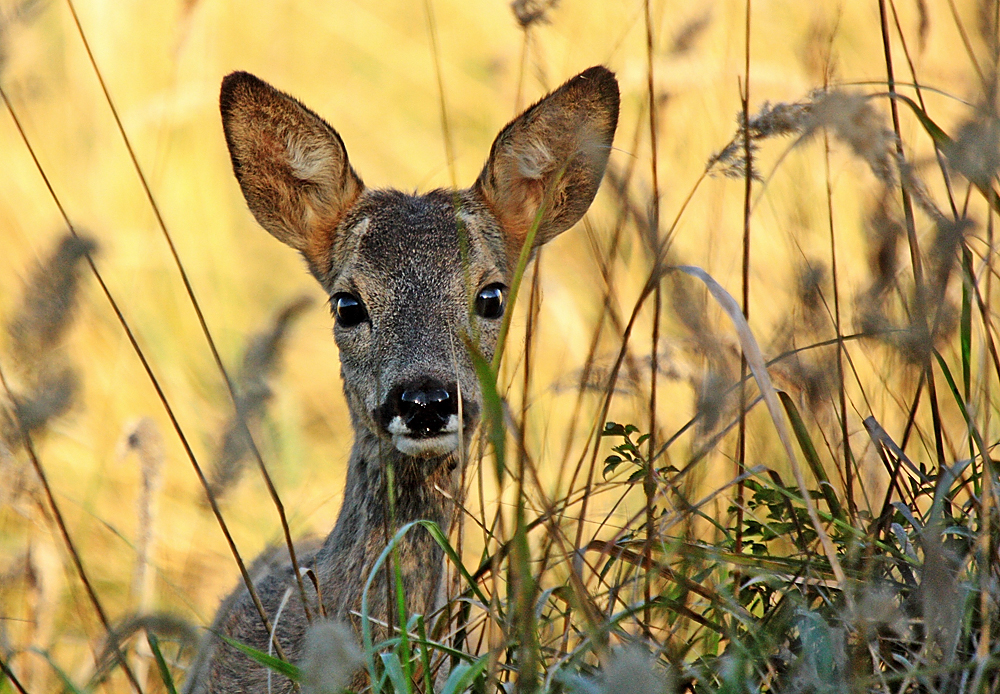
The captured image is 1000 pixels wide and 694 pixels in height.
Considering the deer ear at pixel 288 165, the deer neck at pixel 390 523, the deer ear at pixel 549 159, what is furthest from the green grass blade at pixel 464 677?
the deer ear at pixel 288 165

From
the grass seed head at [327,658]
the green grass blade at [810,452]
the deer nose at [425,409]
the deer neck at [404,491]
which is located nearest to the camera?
the grass seed head at [327,658]

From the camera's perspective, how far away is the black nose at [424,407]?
3096mm

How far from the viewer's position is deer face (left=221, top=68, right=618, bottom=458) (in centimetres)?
330

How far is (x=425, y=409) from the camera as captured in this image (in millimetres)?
3096

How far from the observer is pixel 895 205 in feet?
9.97

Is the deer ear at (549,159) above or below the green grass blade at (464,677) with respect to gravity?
above

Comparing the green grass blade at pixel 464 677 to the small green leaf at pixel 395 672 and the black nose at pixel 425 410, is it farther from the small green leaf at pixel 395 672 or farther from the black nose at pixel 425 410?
the black nose at pixel 425 410

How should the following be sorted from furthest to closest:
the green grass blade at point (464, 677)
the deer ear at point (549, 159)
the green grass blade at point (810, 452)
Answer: the deer ear at point (549, 159) < the green grass blade at point (810, 452) < the green grass blade at point (464, 677)

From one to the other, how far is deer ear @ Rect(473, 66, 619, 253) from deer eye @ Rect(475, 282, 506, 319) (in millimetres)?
239

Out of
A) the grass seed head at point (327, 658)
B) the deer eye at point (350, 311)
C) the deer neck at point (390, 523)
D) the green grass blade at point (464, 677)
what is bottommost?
the grass seed head at point (327, 658)

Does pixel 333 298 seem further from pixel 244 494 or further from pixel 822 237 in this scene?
pixel 822 237

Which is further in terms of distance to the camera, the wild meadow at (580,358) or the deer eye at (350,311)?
the deer eye at (350,311)

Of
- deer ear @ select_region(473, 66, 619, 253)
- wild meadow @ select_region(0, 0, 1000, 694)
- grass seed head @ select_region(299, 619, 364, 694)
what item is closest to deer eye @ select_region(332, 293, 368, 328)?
wild meadow @ select_region(0, 0, 1000, 694)

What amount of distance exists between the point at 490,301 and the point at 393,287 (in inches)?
13.1
